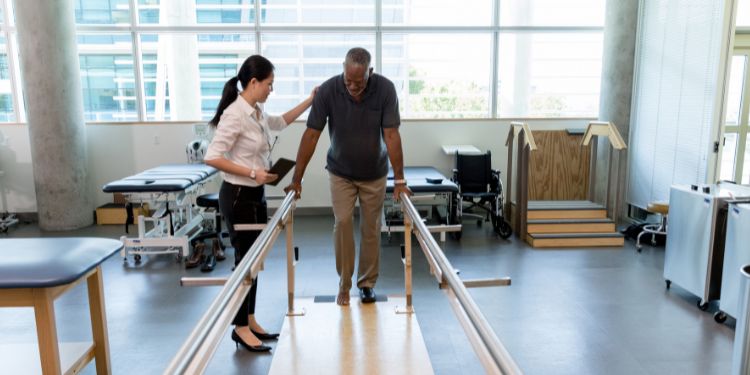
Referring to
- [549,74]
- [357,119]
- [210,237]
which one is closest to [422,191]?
[210,237]

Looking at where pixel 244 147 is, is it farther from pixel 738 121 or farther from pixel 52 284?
pixel 738 121

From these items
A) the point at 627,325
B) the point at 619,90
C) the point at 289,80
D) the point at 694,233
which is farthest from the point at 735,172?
the point at 289,80

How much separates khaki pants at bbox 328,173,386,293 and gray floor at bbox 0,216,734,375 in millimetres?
585

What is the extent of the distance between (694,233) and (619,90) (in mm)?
2684

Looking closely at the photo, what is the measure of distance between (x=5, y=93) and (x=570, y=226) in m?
6.85

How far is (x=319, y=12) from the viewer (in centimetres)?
643

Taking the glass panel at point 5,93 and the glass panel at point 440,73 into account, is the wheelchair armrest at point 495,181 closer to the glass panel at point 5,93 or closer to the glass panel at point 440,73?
the glass panel at point 440,73

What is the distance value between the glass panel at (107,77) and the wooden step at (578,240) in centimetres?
504

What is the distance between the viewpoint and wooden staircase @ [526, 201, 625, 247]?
502 cm

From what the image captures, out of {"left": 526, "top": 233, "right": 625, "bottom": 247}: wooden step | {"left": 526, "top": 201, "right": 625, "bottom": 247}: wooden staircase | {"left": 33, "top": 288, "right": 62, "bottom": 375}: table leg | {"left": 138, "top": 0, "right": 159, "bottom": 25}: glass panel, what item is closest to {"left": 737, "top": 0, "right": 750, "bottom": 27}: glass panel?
{"left": 526, "top": 201, "right": 625, "bottom": 247}: wooden staircase

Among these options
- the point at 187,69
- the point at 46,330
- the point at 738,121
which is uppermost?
the point at 187,69

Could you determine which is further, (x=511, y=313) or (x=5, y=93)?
(x=5, y=93)

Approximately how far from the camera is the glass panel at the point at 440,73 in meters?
6.52

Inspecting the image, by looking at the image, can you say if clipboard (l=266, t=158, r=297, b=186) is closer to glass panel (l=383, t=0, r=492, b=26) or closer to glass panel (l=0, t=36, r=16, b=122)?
glass panel (l=383, t=0, r=492, b=26)
